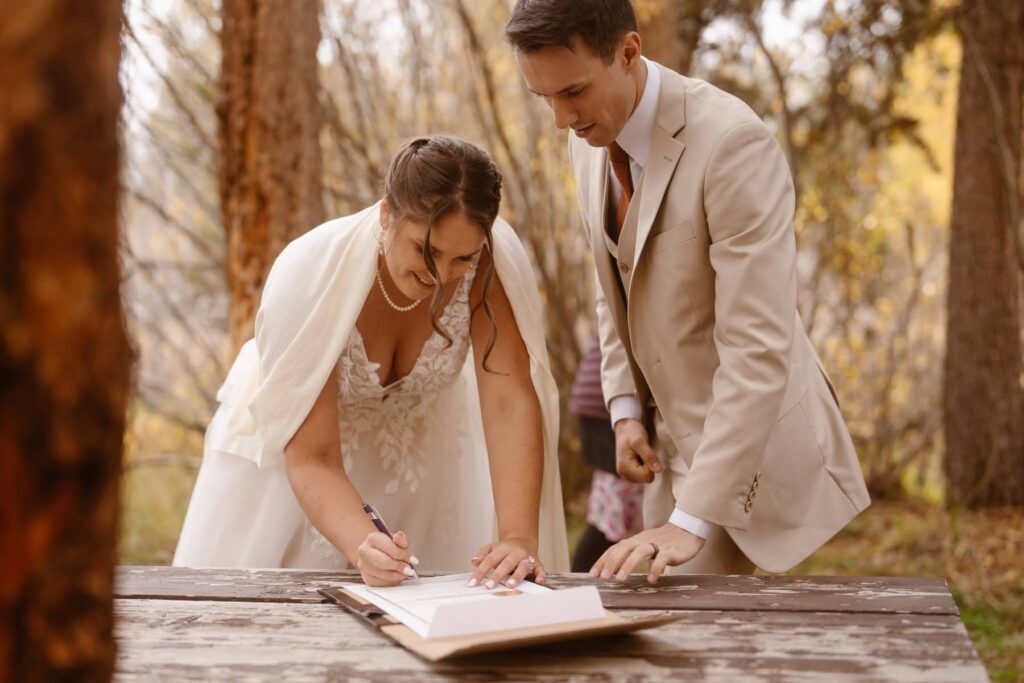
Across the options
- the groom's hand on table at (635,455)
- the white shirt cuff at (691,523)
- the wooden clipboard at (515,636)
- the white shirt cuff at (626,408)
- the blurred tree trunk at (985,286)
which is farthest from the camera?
the blurred tree trunk at (985,286)

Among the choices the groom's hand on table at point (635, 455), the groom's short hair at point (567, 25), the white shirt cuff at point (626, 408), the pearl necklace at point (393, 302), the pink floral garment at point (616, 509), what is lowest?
the pink floral garment at point (616, 509)

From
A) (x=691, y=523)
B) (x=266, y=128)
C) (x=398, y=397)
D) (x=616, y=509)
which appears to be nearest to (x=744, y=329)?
(x=691, y=523)

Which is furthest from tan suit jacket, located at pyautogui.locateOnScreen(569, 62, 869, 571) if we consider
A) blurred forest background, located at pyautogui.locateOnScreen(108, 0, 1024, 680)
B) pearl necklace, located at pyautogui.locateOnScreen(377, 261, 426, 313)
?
blurred forest background, located at pyautogui.locateOnScreen(108, 0, 1024, 680)

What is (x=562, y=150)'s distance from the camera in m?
5.95

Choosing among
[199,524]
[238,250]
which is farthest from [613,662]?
[238,250]

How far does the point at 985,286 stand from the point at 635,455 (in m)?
4.11

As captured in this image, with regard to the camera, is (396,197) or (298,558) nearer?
(396,197)

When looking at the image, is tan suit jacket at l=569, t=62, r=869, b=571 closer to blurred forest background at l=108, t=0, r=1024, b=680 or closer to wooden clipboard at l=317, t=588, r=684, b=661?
wooden clipboard at l=317, t=588, r=684, b=661

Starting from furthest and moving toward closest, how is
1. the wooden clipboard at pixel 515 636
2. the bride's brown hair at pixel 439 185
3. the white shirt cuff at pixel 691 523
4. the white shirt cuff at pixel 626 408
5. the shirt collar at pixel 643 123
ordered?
the white shirt cuff at pixel 626 408
the shirt collar at pixel 643 123
the bride's brown hair at pixel 439 185
the white shirt cuff at pixel 691 523
the wooden clipboard at pixel 515 636

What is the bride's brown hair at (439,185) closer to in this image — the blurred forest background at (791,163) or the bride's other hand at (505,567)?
the bride's other hand at (505,567)

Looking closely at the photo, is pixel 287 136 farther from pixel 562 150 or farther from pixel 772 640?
pixel 772 640

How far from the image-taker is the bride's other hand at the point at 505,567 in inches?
77.3

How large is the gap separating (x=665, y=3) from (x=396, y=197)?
2.73 m

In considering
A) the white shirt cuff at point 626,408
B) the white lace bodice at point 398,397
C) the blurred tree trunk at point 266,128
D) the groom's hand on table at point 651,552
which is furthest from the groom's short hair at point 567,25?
the blurred tree trunk at point 266,128
